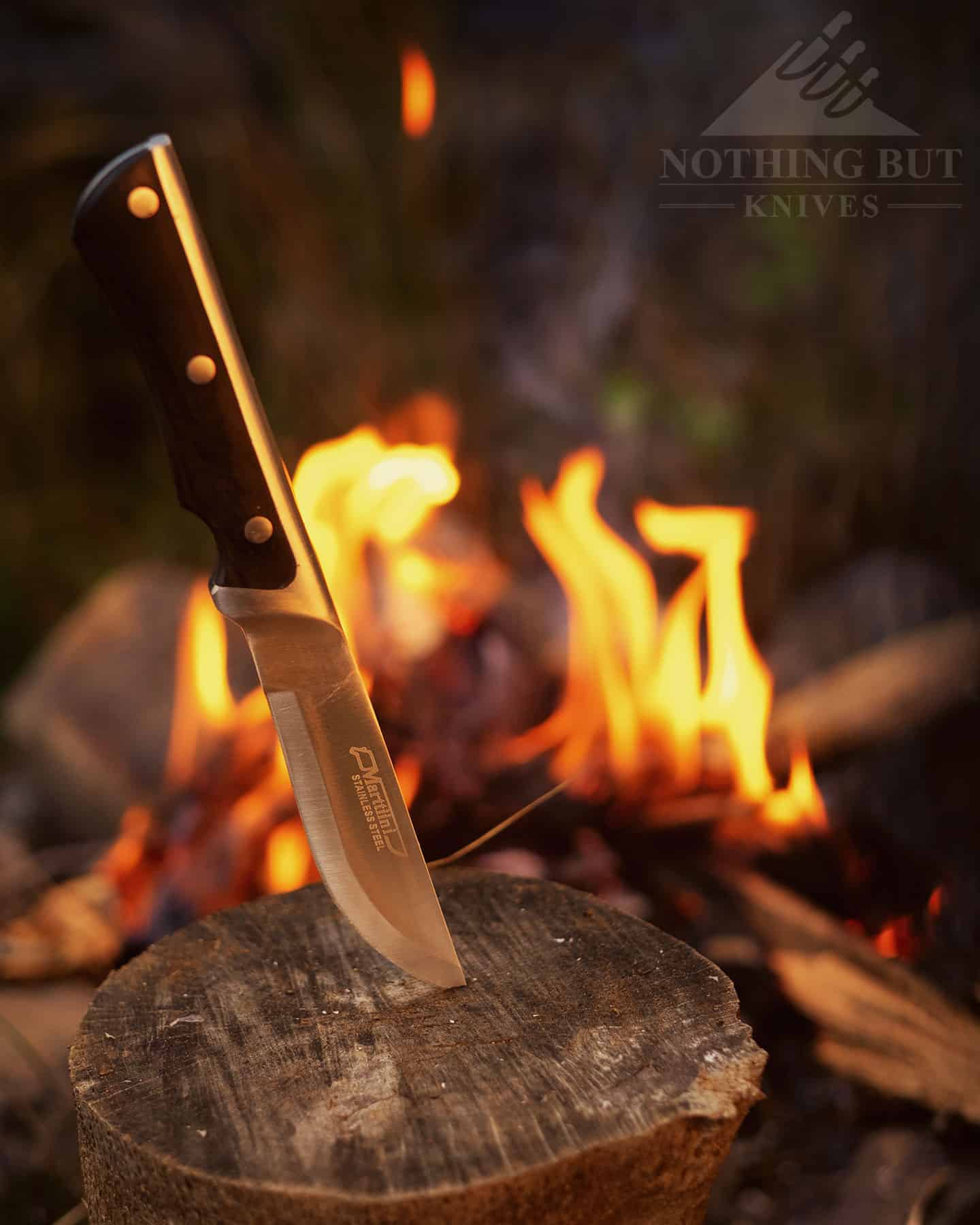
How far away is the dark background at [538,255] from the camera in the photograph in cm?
314

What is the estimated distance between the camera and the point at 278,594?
1237mm

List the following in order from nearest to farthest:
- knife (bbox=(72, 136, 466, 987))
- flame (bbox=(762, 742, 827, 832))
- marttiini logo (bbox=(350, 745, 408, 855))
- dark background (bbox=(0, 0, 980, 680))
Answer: knife (bbox=(72, 136, 466, 987))
marttiini logo (bbox=(350, 745, 408, 855))
flame (bbox=(762, 742, 827, 832))
dark background (bbox=(0, 0, 980, 680))

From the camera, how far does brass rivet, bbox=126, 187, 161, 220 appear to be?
3.54 ft

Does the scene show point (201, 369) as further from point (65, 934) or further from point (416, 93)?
point (416, 93)

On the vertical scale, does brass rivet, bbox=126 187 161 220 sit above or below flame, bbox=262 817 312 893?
above

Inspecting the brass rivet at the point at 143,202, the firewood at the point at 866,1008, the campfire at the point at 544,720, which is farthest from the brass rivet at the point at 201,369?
the firewood at the point at 866,1008

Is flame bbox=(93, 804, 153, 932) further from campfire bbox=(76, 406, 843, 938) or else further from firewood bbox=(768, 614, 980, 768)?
firewood bbox=(768, 614, 980, 768)

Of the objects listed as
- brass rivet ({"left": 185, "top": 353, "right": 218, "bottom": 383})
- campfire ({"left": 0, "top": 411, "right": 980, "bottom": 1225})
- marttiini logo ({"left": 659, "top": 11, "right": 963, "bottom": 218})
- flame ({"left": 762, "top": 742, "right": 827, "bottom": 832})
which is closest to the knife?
brass rivet ({"left": 185, "top": 353, "right": 218, "bottom": 383})

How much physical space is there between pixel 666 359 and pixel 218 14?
169cm

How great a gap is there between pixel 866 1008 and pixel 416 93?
270 cm

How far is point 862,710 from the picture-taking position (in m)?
2.25

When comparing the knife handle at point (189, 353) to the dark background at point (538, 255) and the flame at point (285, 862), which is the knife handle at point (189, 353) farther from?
the dark background at point (538, 255)

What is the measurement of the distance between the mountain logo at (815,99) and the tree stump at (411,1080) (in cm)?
218

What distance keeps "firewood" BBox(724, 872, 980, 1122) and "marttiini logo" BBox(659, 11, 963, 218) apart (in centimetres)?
168
